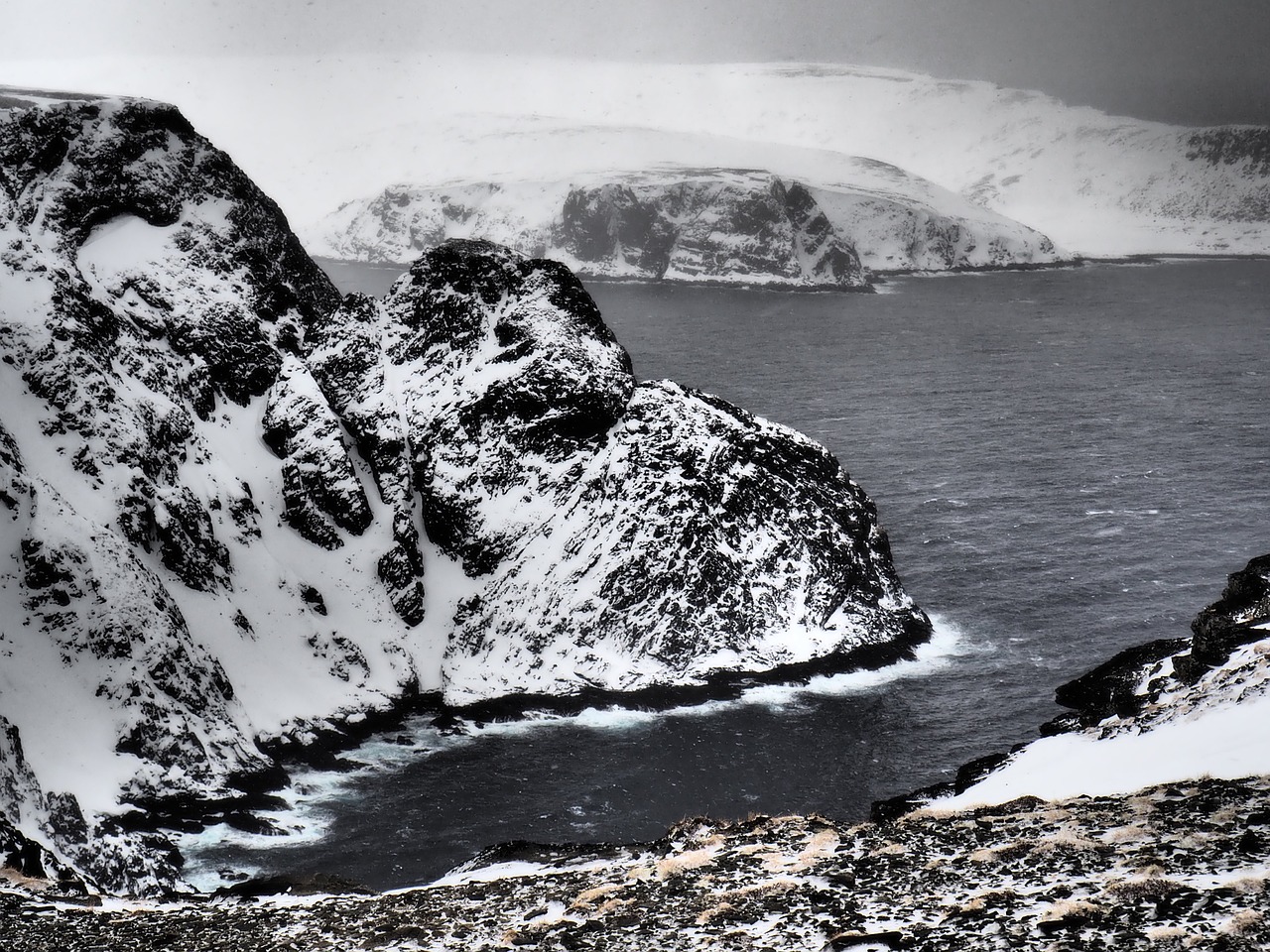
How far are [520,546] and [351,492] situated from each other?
1427cm

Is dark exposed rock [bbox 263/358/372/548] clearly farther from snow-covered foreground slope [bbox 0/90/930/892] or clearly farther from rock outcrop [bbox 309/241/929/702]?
rock outcrop [bbox 309/241/929/702]

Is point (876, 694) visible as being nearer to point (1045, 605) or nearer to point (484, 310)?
point (1045, 605)

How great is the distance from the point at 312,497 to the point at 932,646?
50.4 meters

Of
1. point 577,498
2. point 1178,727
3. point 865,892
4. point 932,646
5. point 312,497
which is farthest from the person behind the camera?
point 577,498

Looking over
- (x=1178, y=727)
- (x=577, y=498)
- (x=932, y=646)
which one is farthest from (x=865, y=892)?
(x=577, y=498)

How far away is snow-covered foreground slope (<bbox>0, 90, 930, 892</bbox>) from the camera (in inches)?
3137

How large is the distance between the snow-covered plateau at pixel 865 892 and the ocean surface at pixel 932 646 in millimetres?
27534

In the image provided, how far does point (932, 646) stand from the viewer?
314 ft

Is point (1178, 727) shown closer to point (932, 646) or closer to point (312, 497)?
point (932, 646)

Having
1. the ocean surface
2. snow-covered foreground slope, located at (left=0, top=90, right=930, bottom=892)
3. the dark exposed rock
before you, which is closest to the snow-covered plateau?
the ocean surface

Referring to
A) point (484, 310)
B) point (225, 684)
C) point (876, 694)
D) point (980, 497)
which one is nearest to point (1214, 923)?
point (876, 694)

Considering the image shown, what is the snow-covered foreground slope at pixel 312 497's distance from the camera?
79.7m

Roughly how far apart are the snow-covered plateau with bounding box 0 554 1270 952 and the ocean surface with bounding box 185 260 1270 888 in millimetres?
27534

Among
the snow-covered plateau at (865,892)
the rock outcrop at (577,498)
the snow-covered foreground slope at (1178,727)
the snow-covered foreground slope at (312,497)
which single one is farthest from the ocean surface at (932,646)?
the snow-covered plateau at (865,892)
